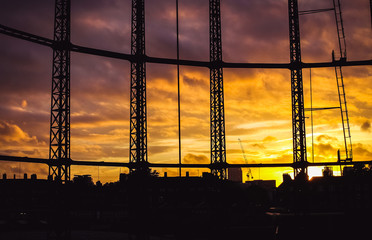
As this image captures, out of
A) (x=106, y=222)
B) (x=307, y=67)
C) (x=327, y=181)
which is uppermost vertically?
(x=307, y=67)

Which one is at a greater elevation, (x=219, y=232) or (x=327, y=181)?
(x=327, y=181)

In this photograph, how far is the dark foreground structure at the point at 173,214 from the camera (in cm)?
2916

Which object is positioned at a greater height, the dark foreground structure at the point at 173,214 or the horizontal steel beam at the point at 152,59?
the horizontal steel beam at the point at 152,59

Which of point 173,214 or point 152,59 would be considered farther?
point 173,214

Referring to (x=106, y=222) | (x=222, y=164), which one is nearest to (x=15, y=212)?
(x=106, y=222)

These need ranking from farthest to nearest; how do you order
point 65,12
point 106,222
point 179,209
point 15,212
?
point 15,212
point 106,222
point 179,209
point 65,12

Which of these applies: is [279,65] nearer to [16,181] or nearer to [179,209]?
[179,209]

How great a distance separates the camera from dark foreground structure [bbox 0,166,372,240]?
29156mm

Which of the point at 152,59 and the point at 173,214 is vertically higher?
the point at 152,59

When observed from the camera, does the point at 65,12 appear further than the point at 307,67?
No

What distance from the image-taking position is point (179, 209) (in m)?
46.8

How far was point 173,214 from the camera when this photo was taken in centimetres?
4669

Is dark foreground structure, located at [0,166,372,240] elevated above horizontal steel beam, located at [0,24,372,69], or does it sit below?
below

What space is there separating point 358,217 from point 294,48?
1813cm
